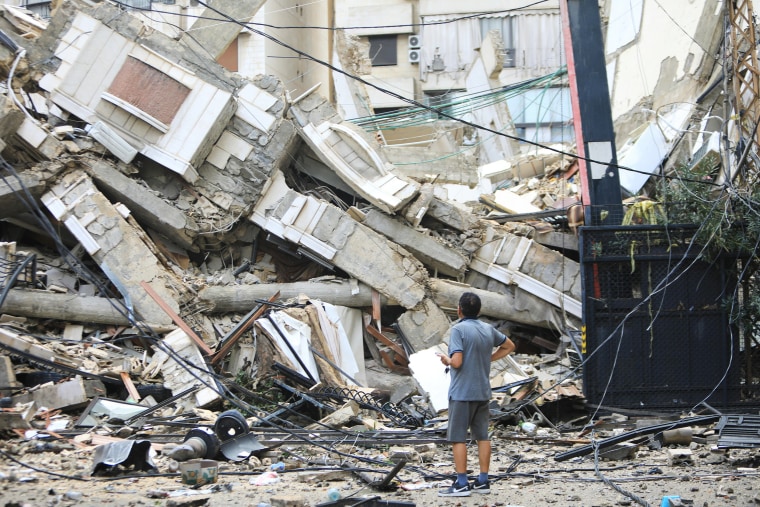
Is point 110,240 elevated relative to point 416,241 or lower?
lower

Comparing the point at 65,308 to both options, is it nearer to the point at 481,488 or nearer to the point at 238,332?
the point at 238,332

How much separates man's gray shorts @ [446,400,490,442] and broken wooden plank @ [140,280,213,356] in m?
6.61

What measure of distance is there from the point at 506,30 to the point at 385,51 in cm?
456

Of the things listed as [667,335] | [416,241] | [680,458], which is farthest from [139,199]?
[680,458]

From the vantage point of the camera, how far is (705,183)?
1112 centimetres

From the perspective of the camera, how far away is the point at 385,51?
32625mm

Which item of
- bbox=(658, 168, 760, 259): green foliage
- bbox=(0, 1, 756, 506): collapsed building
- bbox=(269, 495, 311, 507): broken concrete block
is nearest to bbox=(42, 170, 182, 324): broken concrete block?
bbox=(0, 1, 756, 506): collapsed building

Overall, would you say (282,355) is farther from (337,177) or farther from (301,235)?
(337,177)

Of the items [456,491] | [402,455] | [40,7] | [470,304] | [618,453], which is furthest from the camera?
[40,7]

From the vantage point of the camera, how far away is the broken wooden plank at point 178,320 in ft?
41.2

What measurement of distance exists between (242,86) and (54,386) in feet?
20.0

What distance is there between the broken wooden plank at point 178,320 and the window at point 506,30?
20.2 metres

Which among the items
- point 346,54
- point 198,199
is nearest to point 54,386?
point 198,199

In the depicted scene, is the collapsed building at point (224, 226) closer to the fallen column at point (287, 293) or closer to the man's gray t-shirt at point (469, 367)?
the fallen column at point (287, 293)
